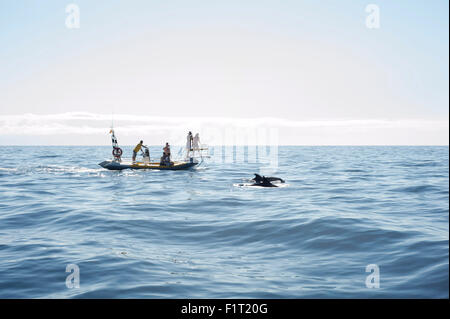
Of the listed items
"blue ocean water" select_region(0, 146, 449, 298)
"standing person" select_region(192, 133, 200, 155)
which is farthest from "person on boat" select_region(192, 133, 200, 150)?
"blue ocean water" select_region(0, 146, 449, 298)

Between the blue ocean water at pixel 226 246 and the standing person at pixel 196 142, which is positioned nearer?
the blue ocean water at pixel 226 246

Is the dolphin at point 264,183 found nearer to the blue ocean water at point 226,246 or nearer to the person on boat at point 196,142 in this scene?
the blue ocean water at point 226,246

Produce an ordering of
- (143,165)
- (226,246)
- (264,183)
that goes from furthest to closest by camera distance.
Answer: (143,165) → (264,183) → (226,246)

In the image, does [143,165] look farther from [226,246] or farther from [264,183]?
[226,246]

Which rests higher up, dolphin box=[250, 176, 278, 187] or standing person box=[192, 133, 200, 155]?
standing person box=[192, 133, 200, 155]

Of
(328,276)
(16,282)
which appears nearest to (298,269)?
(328,276)

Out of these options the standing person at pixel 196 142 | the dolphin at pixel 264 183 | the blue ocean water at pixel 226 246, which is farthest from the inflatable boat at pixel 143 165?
the blue ocean water at pixel 226 246

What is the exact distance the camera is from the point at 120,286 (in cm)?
814

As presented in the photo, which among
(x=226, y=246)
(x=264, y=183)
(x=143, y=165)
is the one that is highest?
(x=143, y=165)

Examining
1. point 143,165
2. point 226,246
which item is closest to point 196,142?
point 143,165

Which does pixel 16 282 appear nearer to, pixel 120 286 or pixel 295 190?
pixel 120 286

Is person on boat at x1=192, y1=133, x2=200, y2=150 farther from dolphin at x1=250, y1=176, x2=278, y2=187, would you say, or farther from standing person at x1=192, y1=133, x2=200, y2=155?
dolphin at x1=250, y1=176, x2=278, y2=187

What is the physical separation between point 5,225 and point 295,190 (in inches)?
648
